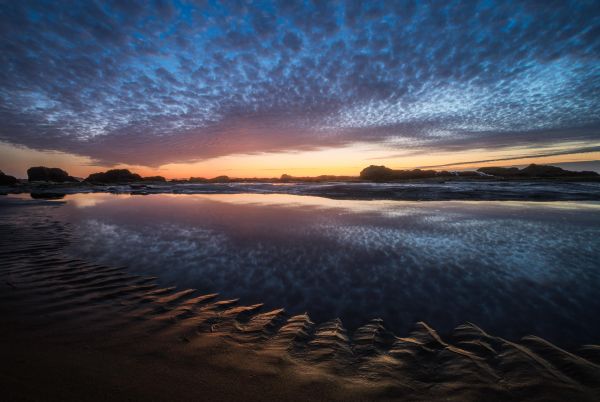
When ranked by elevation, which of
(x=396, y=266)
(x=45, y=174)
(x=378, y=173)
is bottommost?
(x=396, y=266)

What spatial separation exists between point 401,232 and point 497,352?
6.09 meters

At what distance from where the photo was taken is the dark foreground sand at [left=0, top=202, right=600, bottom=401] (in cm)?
213

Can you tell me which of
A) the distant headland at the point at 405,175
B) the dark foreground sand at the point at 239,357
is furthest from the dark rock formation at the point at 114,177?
the dark foreground sand at the point at 239,357

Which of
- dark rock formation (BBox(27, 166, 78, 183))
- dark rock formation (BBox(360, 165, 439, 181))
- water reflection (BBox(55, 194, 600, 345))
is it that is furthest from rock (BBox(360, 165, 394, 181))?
dark rock formation (BBox(27, 166, 78, 183))

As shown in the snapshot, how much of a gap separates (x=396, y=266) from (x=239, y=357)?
4.24 meters

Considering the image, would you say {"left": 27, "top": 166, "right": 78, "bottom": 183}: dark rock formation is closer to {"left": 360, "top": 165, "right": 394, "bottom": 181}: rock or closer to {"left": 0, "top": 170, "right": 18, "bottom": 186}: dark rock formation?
{"left": 0, "top": 170, "right": 18, "bottom": 186}: dark rock formation

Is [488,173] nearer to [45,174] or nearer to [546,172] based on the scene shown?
[546,172]

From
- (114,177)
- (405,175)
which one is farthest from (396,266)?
(114,177)

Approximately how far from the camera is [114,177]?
67750 mm

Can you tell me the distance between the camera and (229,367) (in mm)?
2469

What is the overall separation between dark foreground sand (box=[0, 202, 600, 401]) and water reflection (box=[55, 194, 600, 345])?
0.47 metres

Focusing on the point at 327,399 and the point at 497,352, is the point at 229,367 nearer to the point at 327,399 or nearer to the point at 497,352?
the point at 327,399

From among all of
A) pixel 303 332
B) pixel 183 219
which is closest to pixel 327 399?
pixel 303 332

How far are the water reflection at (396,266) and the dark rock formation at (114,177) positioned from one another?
69.5 m
